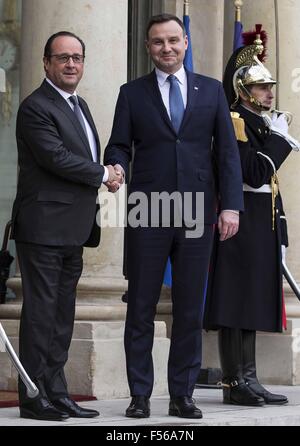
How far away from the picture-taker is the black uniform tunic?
842 centimetres

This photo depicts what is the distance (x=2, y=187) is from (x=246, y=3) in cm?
246

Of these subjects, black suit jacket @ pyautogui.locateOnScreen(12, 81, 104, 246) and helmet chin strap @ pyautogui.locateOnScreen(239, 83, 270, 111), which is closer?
black suit jacket @ pyautogui.locateOnScreen(12, 81, 104, 246)

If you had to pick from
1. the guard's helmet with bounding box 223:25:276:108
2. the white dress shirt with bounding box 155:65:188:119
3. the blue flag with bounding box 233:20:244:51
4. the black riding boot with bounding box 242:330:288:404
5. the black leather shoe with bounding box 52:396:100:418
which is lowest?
the black leather shoe with bounding box 52:396:100:418

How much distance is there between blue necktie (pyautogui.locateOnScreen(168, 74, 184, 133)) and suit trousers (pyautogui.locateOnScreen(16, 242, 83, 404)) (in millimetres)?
908

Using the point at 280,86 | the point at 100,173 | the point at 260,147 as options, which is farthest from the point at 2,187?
the point at 100,173

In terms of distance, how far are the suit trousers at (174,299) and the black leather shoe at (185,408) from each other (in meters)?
0.03

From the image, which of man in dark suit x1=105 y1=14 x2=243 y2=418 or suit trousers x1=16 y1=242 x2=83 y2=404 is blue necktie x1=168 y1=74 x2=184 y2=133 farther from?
suit trousers x1=16 y1=242 x2=83 y2=404

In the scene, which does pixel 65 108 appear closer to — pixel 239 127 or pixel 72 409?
pixel 239 127

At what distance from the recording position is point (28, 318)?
7.26m

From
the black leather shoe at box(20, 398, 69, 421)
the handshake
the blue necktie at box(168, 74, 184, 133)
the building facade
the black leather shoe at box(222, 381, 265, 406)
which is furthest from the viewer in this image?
the building facade

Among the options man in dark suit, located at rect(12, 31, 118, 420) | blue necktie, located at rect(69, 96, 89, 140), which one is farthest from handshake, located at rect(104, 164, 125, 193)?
blue necktie, located at rect(69, 96, 89, 140)

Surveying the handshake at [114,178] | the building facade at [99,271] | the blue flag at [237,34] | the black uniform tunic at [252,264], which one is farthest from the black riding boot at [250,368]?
→ the blue flag at [237,34]

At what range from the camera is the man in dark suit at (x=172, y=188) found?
296 inches

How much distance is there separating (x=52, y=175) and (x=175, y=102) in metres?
0.84
